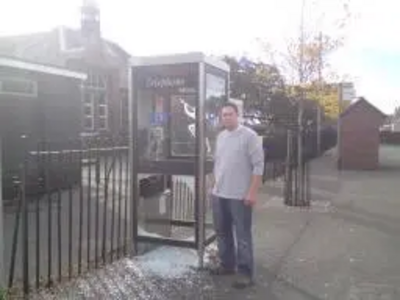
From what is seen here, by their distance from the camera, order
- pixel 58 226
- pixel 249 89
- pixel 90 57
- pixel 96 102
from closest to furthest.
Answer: pixel 58 226 < pixel 249 89 < pixel 90 57 < pixel 96 102

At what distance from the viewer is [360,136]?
2306cm

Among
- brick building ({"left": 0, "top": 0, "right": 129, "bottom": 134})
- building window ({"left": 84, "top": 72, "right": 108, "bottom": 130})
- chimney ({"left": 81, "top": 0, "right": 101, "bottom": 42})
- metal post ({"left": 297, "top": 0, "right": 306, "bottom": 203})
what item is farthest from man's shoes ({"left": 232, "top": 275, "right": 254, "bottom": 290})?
chimney ({"left": 81, "top": 0, "right": 101, "bottom": 42})

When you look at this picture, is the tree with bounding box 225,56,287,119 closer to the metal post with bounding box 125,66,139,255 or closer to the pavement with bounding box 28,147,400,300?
the pavement with bounding box 28,147,400,300

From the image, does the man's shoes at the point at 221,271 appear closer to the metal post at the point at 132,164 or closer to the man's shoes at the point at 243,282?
the man's shoes at the point at 243,282

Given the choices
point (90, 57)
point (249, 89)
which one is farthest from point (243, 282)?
point (90, 57)

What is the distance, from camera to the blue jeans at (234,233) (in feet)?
20.5

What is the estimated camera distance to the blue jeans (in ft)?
20.5

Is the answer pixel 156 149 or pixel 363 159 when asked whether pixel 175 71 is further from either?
pixel 363 159

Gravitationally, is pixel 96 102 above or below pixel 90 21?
below

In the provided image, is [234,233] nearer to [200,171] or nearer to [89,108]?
[200,171]

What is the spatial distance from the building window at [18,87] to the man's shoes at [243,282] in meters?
10.4

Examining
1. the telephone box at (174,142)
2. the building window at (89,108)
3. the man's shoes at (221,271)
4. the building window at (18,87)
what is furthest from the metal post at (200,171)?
the building window at (89,108)

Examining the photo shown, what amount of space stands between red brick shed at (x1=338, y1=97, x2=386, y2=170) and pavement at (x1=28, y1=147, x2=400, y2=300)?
466 inches

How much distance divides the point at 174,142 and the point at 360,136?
1670 centimetres
